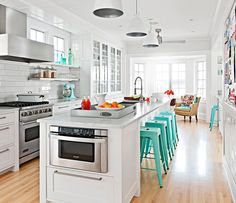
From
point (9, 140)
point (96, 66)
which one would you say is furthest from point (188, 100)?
point (9, 140)

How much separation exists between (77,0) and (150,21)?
215cm

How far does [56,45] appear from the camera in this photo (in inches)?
233

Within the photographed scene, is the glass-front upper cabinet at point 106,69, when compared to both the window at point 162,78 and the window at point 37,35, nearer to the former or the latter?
the window at point 37,35

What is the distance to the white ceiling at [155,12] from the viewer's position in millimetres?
4381

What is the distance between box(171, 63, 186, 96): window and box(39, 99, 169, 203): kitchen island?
8.15 m

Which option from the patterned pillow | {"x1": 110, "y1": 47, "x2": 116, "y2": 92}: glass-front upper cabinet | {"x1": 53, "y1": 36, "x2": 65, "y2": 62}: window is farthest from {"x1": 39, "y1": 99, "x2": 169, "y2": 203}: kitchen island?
the patterned pillow

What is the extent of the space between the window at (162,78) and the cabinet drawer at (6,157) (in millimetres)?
7962

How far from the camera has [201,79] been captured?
9.83m

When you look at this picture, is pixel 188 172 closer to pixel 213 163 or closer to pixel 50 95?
pixel 213 163

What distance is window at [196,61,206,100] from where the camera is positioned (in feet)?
31.8

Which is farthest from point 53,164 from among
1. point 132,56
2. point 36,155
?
point 132,56

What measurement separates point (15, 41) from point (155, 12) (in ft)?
9.44

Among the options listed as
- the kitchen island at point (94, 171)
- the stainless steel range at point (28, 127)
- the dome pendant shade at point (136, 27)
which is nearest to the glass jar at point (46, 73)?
the stainless steel range at point (28, 127)

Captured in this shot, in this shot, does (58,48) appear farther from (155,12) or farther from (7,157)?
(7,157)
